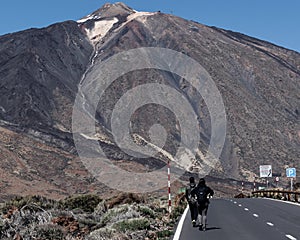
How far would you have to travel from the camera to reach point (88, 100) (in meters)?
107

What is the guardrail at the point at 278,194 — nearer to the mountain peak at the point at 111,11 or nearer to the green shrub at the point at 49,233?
the green shrub at the point at 49,233

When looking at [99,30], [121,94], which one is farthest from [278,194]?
[99,30]

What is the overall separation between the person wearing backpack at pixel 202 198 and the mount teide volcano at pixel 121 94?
45527 mm

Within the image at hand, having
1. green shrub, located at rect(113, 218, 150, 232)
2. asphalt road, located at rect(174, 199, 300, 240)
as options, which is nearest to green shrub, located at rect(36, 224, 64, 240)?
green shrub, located at rect(113, 218, 150, 232)

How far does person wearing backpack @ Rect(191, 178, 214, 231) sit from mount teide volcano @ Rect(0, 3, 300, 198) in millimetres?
45527

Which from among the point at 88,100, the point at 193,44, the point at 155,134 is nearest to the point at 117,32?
the point at 193,44

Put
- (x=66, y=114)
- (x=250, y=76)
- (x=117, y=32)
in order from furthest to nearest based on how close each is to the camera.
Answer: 1. (x=117, y=32)
2. (x=250, y=76)
3. (x=66, y=114)

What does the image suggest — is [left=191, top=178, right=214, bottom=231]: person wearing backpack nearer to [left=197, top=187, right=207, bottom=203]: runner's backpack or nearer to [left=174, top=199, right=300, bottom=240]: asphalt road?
[left=197, top=187, right=207, bottom=203]: runner's backpack

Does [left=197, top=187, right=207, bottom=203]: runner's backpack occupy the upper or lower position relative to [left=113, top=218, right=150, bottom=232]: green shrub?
upper

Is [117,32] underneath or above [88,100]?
above

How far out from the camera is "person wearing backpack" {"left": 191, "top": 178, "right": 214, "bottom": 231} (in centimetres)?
1496

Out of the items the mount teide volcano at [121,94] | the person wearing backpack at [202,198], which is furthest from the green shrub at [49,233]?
the mount teide volcano at [121,94]

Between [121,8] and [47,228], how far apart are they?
174 metres

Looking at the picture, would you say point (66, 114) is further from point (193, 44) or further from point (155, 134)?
point (193, 44)
